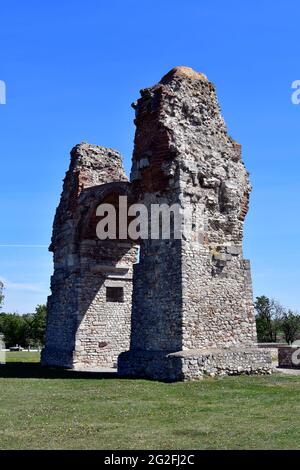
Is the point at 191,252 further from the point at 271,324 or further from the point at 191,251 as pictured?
the point at 271,324

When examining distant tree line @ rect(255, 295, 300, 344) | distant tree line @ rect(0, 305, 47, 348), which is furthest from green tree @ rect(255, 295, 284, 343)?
distant tree line @ rect(0, 305, 47, 348)

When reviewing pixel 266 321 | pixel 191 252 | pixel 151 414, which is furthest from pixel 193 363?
pixel 266 321

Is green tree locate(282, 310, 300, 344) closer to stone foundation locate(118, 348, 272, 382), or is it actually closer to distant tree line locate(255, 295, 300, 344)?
distant tree line locate(255, 295, 300, 344)

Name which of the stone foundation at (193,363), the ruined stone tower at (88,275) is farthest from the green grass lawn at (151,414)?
the ruined stone tower at (88,275)

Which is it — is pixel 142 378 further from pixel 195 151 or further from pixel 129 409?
pixel 195 151

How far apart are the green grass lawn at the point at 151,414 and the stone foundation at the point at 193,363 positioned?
0.51 meters

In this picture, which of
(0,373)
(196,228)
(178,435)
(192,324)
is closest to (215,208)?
(196,228)

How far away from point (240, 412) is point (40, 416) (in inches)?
129

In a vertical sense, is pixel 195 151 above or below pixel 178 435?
above

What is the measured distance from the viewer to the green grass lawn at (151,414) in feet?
22.7

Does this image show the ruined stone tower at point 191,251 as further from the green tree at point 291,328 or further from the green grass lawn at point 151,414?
the green tree at point 291,328

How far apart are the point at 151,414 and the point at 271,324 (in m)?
42.0

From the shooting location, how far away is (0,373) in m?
16.2

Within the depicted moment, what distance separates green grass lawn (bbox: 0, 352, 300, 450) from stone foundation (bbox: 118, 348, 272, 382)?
1.68 ft
